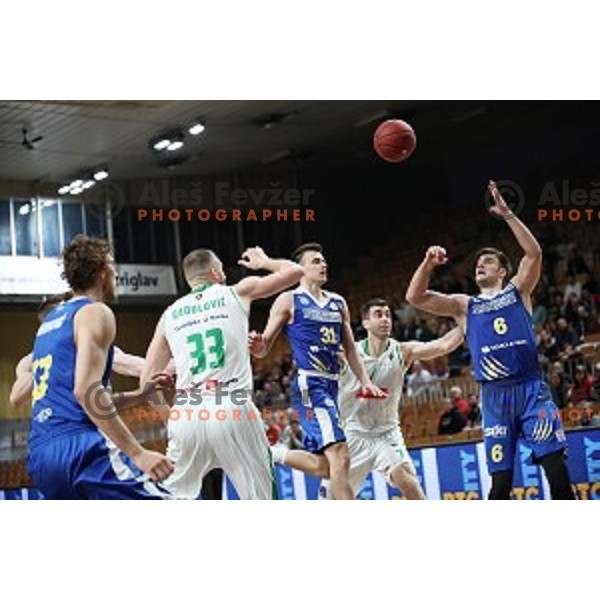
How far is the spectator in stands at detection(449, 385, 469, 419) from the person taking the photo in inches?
422

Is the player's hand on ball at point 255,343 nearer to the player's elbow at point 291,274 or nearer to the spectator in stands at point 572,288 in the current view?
the player's elbow at point 291,274

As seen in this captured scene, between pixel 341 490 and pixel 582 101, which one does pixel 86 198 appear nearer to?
pixel 341 490

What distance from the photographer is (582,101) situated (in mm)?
9477

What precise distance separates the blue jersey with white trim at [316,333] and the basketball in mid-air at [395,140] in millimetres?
1259

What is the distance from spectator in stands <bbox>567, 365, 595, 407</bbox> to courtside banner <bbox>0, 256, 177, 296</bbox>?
3248mm

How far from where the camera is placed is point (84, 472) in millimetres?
5965

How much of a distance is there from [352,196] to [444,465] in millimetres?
2254

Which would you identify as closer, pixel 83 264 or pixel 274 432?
pixel 83 264

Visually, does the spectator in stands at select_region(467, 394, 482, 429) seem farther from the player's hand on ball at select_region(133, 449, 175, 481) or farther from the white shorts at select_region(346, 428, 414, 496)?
the player's hand on ball at select_region(133, 449, 175, 481)

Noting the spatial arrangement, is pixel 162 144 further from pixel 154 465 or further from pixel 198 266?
pixel 154 465

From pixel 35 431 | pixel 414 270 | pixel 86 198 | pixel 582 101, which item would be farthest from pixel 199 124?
pixel 35 431

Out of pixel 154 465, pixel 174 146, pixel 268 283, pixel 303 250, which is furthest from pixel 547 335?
pixel 154 465

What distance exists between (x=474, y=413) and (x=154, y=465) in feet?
18.6

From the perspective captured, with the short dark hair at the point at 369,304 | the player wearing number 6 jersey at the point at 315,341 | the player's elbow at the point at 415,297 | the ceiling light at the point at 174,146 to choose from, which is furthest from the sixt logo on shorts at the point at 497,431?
the ceiling light at the point at 174,146
